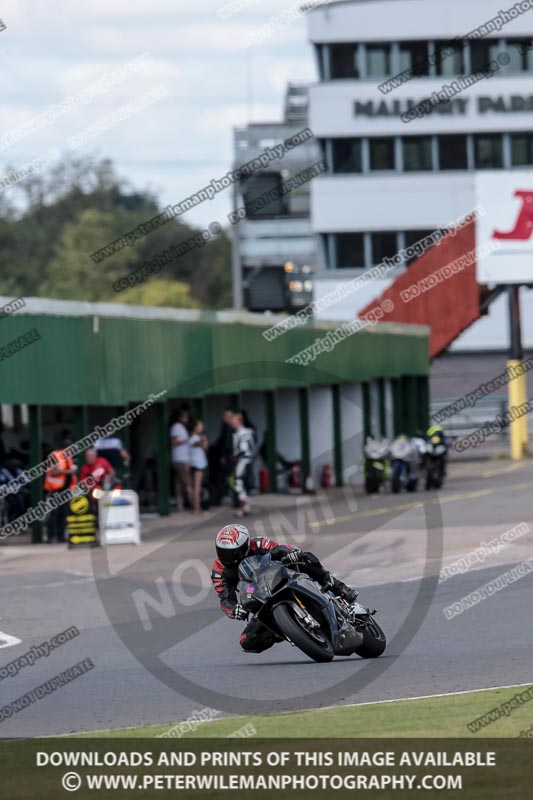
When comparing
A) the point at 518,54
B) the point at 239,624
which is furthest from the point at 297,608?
the point at 518,54

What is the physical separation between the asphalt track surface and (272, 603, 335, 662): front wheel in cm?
14

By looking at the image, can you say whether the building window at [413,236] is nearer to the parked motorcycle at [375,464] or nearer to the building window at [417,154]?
the building window at [417,154]

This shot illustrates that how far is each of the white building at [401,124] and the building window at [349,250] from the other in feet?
0.20

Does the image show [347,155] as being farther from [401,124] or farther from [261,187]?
[261,187]

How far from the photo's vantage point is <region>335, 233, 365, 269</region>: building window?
220ft

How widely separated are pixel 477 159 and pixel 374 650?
187 feet

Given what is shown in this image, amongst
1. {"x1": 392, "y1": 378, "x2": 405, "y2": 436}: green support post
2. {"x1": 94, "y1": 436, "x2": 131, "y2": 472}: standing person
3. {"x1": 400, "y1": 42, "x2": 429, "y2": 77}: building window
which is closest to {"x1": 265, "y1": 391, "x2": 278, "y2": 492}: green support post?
{"x1": 94, "y1": 436, "x2": 131, "y2": 472}: standing person

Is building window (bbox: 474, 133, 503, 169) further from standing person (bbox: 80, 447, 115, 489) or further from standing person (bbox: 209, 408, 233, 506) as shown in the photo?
standing person (bbox: 80, 447, 115, 489)

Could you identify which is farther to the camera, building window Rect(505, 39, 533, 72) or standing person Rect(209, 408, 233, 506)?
building window Rect(505, 39, 533, 72)

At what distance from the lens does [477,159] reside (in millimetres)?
67562

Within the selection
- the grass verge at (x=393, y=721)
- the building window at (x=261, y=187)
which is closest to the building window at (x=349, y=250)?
the building window at (x=261, y=187)

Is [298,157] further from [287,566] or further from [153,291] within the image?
[287,566]

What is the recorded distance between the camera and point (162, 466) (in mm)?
27406
